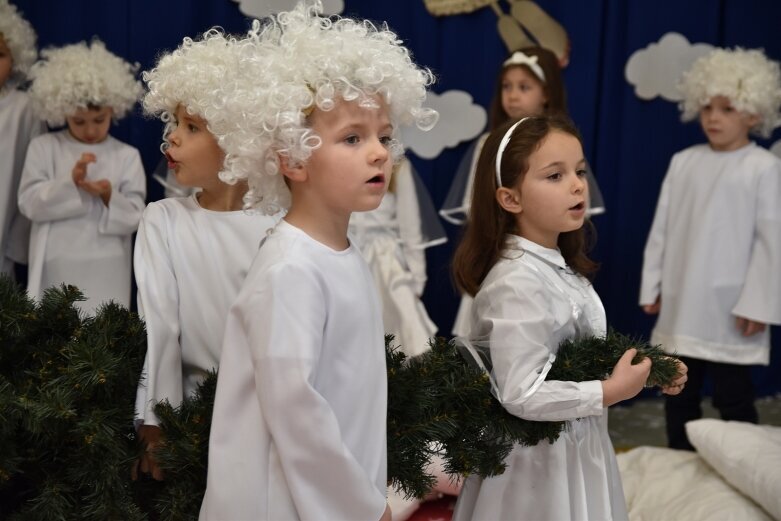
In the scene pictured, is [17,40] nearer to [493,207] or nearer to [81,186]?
[81,186]

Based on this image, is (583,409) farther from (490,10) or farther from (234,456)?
(490,10)

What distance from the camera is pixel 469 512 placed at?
2207mm

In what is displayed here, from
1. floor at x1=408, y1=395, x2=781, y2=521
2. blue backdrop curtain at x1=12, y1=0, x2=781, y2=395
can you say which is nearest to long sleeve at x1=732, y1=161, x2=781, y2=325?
floor at x1=408, y1=395, x2=781, y2=521

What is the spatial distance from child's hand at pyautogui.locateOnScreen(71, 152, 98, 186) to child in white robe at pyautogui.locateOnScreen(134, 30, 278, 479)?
56.3 inches

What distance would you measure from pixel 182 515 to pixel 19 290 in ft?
2.16

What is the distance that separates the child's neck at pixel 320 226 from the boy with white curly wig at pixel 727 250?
2665 millimetres

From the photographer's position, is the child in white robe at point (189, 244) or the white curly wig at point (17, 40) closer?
the child in white robe at point (189, 244)

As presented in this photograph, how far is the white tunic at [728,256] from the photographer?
3.90 m

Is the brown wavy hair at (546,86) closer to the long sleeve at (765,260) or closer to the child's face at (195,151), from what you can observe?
the long sleeve at (765,260)

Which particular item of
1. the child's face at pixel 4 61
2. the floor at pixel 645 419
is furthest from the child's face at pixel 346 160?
the floor at pixel 645 419

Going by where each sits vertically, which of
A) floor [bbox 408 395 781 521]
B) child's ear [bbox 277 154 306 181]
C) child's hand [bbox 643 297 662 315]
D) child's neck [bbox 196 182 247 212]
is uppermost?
child's hand [bbox 643 297 662 315]

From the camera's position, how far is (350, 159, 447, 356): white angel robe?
14.8ft

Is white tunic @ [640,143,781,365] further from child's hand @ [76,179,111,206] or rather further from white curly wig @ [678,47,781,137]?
child's hand @ [76,179,111,206]

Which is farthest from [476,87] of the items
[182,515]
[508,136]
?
[182,515]
